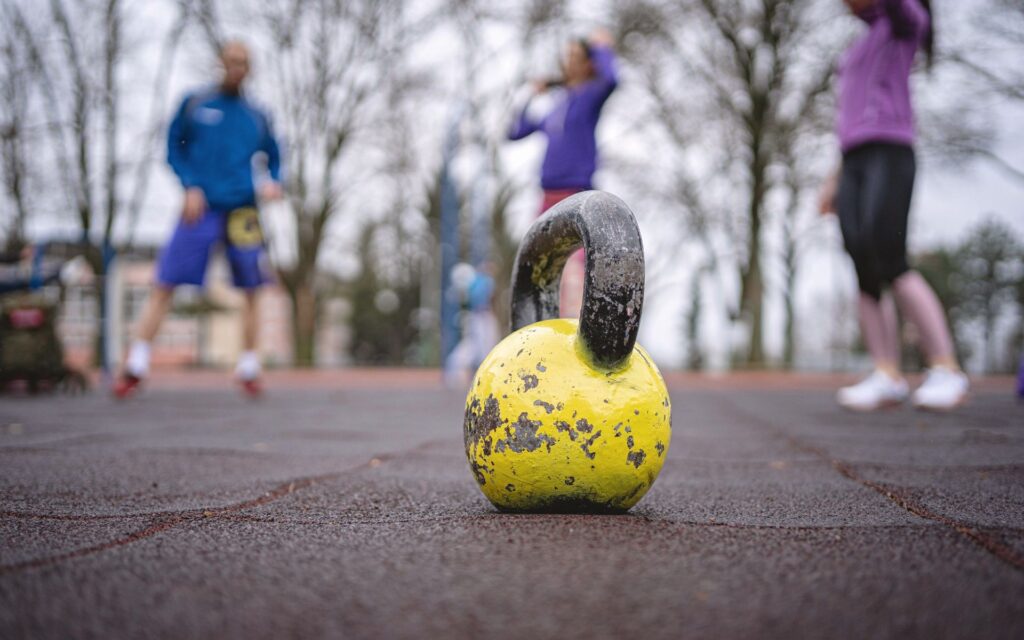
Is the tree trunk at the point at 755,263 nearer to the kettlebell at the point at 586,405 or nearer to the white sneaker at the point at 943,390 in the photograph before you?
the white sneaker at the point at 943,390

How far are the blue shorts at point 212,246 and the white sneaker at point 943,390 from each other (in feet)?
13.9

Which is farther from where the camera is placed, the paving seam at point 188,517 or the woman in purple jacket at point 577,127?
the woman in purple jacket at point 577,127

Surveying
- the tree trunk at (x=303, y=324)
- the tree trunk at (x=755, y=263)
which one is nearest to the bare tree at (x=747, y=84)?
the tree trunk at (x=755, y=263)

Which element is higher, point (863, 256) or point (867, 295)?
point (863, 256)

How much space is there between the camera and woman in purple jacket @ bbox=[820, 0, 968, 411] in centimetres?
392

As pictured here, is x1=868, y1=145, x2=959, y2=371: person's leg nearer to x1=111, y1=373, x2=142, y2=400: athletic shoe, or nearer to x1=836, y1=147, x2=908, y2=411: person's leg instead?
x1=836, y1=147, x2=908, y2=411: person's leg

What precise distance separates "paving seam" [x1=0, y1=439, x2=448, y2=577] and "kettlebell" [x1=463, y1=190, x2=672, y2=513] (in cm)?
56

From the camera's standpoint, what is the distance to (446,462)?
255 cm

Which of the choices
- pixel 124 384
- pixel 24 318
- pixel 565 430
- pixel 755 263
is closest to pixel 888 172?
pixel 565 430

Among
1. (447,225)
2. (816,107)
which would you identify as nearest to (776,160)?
(816,107)

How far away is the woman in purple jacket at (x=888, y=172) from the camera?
Result: 3.92 m

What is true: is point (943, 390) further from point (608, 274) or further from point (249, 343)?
point (249, 343)

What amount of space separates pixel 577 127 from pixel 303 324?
53.5 ft

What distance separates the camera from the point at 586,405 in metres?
1.45
